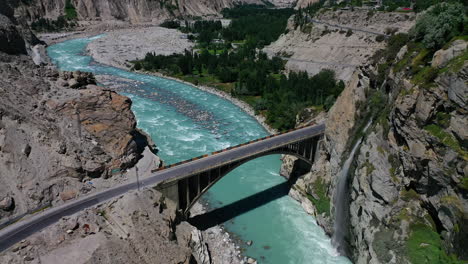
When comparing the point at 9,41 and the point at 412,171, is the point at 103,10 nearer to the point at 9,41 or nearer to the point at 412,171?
the point at 9,41

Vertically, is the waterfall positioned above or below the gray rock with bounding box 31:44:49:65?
below

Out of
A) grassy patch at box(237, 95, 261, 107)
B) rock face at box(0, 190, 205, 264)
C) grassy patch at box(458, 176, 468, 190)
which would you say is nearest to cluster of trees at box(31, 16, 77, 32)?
grassy patch at box(237, 95, 261, 107)

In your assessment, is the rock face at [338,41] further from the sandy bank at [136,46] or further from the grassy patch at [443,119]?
the grassy patch at [443,119]

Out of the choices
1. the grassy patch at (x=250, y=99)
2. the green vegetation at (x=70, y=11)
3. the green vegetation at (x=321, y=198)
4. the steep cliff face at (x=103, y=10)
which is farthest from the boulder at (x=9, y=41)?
the green vegetation at (x=70, y=11)

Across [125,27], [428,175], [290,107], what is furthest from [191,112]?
[125,27]

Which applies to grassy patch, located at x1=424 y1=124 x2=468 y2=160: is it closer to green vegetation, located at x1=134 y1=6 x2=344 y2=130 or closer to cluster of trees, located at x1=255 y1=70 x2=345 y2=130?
cluster of trees, located at x1=255 y1=70 x2=345 y2=130

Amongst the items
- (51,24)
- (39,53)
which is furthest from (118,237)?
(51,24)

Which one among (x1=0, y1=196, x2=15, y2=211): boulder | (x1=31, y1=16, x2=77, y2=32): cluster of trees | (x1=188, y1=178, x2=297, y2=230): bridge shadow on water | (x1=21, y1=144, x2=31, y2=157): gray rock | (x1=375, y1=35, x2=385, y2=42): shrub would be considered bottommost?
(x1=188, y1=178, x2=297, y2=230): bridge shadow on water
